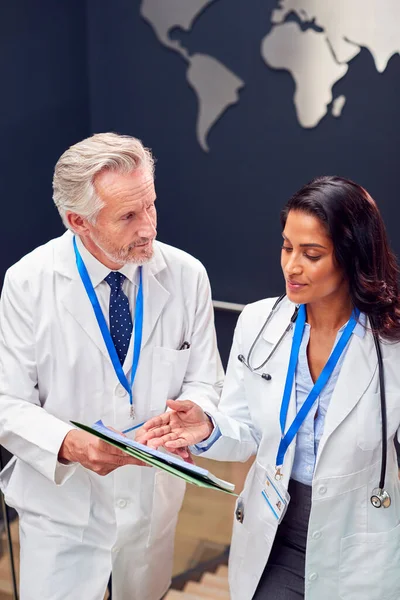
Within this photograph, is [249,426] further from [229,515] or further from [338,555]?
[229,515]

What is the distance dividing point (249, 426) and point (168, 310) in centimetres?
48

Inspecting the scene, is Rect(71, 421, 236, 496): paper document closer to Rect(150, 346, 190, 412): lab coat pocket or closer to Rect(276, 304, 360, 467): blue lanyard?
Rect(276, 304, 360, 467): blue lanyard

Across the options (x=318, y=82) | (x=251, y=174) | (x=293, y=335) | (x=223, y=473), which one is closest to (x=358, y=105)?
(x=318, y=82)

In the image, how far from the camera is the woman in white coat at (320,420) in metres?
2.22

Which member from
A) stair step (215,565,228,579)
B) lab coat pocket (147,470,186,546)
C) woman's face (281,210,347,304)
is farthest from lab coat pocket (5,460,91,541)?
stair step (215,565,228,579)

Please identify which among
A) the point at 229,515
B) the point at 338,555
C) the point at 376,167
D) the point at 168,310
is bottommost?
the point at 229,515

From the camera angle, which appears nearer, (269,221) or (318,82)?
(318,82)

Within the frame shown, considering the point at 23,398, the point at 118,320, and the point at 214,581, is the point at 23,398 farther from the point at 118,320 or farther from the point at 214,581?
the point at 214,581

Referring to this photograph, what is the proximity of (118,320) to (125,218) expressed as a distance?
332 mm

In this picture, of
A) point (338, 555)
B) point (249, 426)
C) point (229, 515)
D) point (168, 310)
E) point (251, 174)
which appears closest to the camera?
point (338, 555)

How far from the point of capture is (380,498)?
228cm

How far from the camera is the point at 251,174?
15.4ft

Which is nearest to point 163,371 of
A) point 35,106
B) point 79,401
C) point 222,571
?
point 79,401

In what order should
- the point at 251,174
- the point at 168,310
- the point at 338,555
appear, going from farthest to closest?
1. the point at 251,174
2. the point at 168,310
3. the point at 338,555
